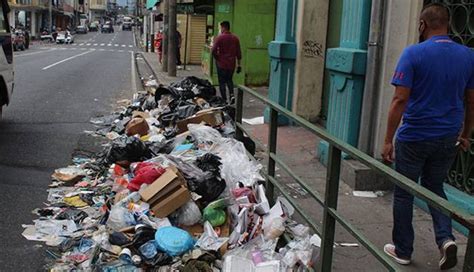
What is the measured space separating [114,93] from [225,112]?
24.4 feet

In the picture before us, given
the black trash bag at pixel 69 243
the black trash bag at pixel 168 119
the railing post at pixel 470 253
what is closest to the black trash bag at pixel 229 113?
the black trash bag at pixel 168 119

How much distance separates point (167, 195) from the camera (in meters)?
4.66

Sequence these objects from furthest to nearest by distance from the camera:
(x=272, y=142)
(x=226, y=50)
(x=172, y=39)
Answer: (x=172, y=39)
(x=226, y=50)
(x=272, y=142)

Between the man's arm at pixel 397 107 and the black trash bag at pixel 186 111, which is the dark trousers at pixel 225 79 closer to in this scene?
the black trash bag at pixel 186 111

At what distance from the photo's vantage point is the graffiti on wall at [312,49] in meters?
8.82

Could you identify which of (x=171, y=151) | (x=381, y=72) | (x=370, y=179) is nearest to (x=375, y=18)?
(x=381, y=72)

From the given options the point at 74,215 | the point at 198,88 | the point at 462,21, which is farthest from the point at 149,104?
the point at 462,21

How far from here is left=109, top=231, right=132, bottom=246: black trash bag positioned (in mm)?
4375

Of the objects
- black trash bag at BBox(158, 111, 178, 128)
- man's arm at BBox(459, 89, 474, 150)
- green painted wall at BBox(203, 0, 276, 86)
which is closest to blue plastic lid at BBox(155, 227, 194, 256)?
man's arm at BBox(459, 89, 474, 150)

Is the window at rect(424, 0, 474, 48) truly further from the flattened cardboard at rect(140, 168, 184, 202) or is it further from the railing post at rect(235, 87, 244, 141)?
the flattened cardboard at rect(140, 168, 184, 202)

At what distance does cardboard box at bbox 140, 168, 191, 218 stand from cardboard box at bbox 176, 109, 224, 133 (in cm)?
321

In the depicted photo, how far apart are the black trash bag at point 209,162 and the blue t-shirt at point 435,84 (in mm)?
1928

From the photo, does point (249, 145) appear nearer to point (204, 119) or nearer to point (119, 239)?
point (204, 119)

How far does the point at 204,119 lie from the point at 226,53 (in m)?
4.27
